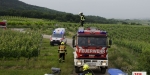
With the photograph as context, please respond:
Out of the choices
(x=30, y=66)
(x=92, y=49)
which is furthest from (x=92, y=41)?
(x=30, y=66)

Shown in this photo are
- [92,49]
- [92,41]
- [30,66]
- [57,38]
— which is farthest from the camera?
[57,38]

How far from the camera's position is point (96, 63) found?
49.5ft

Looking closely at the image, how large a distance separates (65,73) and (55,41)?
45.5 feet

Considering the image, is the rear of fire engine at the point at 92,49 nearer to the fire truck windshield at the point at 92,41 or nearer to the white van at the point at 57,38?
the fire truck windshield at the point at 92,41

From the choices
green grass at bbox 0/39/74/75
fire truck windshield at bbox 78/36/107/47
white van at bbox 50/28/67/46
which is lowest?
green grass at bbox 0/39/74/75

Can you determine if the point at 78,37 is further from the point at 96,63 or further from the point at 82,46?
the point at 96,63

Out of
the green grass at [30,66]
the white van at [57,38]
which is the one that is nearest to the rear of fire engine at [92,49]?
the green grass at [30,66]

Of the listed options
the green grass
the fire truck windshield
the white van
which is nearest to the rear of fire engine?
the fire truck windshield

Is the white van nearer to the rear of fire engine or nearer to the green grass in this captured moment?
the green grass

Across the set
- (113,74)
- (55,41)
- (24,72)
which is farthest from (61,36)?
(113,74)

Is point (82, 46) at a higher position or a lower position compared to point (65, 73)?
higher

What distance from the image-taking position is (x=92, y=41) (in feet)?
49.4

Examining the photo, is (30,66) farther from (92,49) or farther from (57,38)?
(57,38)

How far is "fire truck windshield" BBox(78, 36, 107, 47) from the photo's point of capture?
15.0 m
